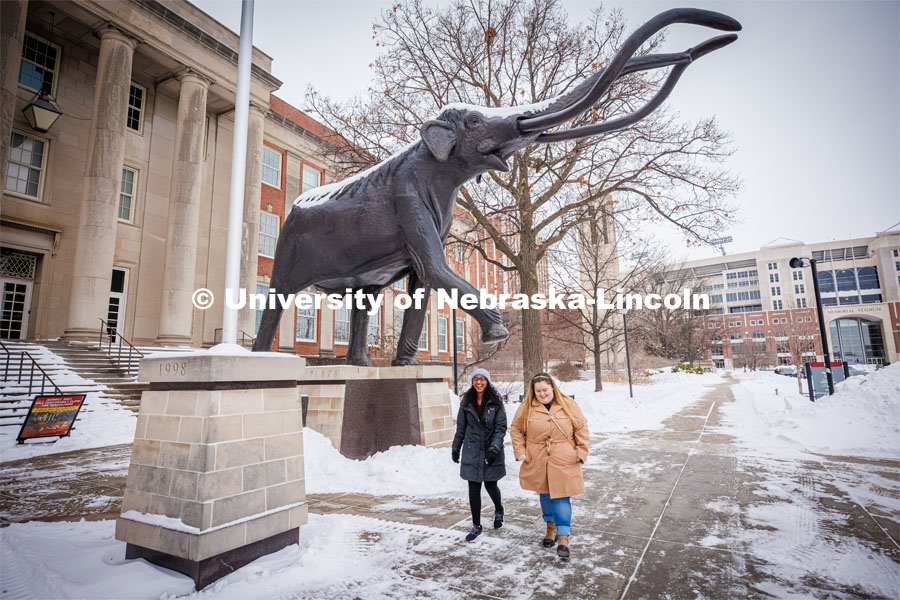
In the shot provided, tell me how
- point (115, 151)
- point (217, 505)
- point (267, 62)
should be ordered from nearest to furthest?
point (217, 505) < point (115, 151) < point (267, 62)

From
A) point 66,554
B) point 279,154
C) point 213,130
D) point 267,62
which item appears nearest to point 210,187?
point 213,130

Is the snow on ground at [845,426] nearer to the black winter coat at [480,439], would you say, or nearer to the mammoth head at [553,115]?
the black winter coat at [480,439]

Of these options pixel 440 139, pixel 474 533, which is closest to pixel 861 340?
pixel 440 139

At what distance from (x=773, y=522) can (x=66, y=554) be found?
220 inches

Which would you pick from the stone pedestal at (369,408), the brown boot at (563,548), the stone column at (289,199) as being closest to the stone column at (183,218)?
the stone column at (289,199)

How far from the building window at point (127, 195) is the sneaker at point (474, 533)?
20903mm

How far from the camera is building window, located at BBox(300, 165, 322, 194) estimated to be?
26.6 meters

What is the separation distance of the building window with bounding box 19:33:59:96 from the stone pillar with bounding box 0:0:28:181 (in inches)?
146

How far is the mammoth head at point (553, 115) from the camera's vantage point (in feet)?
12.1

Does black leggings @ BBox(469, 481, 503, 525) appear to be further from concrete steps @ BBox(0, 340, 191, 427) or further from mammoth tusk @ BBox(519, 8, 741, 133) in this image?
concrete steps @ BBox(0, 340, 191, 427)

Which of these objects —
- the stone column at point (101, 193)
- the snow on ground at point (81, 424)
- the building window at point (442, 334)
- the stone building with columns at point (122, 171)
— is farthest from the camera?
the building window at point (442, 334)

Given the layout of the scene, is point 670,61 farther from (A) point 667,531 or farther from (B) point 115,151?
(B) point 115,151

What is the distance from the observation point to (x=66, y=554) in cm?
319

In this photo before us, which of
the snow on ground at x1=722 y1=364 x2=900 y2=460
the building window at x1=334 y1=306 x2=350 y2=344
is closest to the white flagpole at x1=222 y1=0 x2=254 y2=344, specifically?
the snow on ground at x1=722 y1=364 x2=900 y2=460
